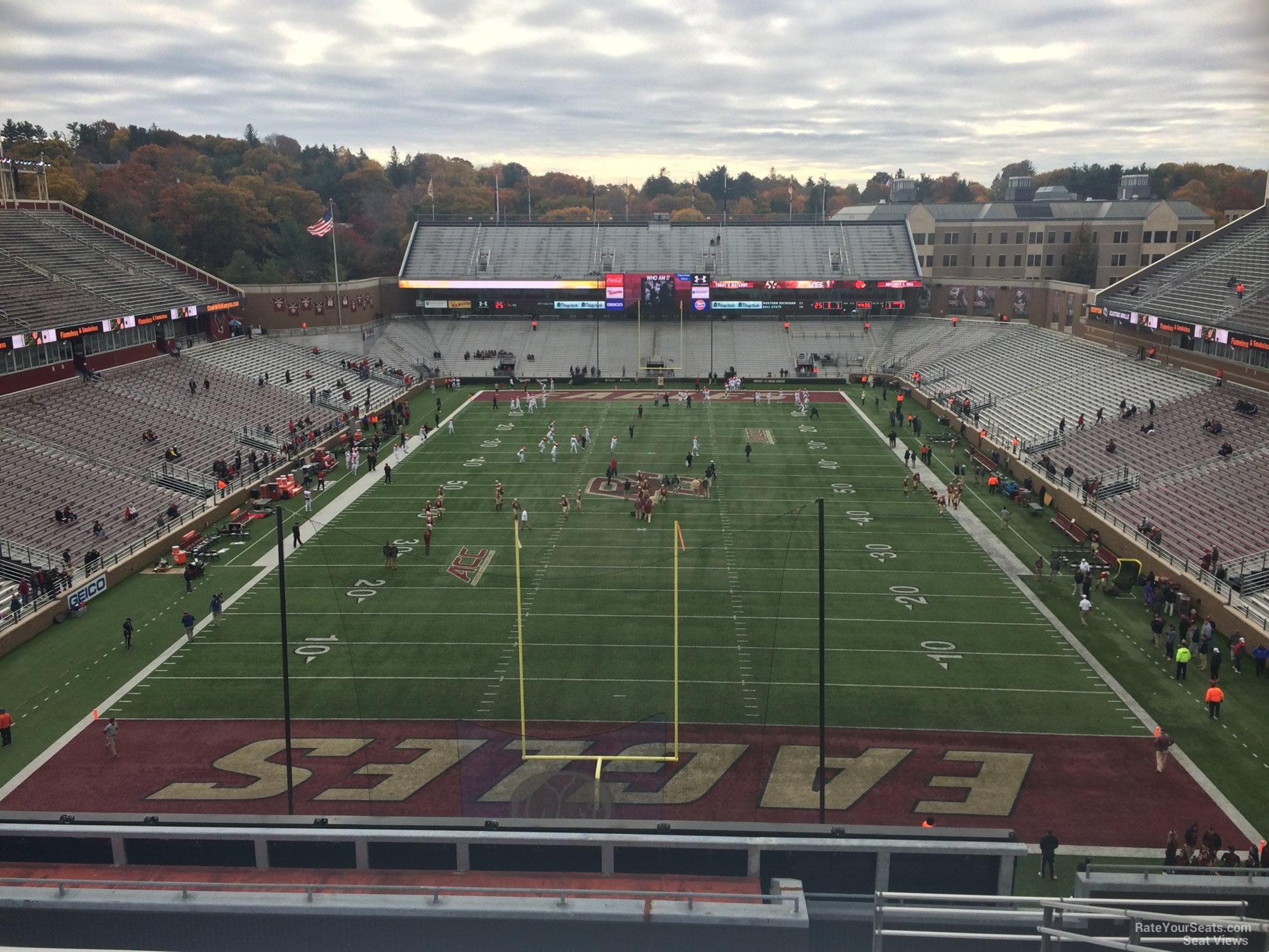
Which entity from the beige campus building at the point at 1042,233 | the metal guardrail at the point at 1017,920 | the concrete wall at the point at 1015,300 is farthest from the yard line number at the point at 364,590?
the beige campus building at the point at 1042,233

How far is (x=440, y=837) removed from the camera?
1088cm

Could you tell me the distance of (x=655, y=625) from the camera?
25109 millimetres

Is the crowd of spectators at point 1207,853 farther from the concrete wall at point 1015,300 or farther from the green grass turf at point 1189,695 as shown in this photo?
the concrete wall at point 1015,300

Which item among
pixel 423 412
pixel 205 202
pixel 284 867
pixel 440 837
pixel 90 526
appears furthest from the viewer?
pixel 205 202

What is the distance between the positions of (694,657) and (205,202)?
7228 centimetres

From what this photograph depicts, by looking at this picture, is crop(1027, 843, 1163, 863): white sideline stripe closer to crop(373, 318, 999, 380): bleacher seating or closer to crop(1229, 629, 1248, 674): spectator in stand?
crop(1229, 629, 1248, 674): spectator in stand

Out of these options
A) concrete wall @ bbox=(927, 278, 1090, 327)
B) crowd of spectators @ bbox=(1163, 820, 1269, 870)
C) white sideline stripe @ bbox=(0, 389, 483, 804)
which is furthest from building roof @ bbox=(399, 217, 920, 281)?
crowd of spectators @ bbox=(1163, 820, 1269, 870)

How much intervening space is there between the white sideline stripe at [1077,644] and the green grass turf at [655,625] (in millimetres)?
335

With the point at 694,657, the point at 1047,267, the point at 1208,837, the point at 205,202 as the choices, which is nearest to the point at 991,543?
the point at 694,657

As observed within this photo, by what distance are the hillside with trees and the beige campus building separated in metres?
9.82

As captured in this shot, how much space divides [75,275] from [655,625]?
37.6m

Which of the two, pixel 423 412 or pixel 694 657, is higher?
pixel 423 412

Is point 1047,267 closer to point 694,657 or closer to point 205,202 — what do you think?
point 205,202

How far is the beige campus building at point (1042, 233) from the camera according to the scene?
3278 inches
